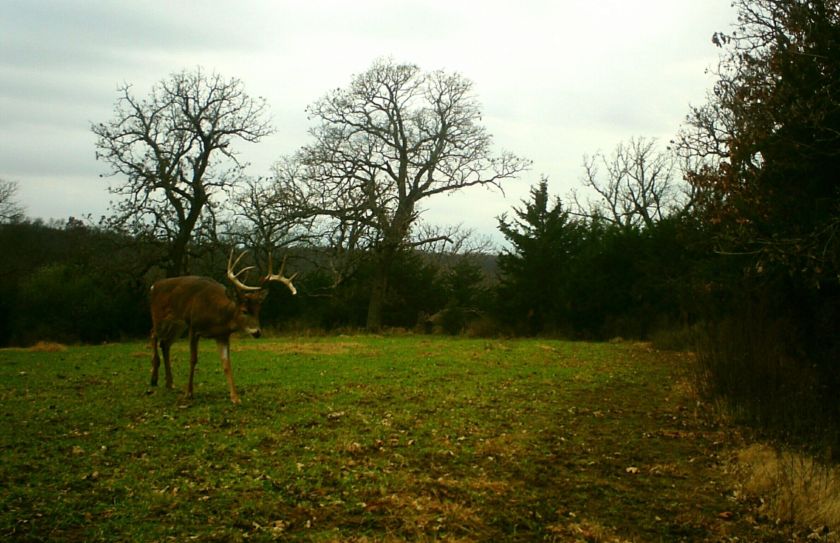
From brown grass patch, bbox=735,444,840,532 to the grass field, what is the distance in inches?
11.1

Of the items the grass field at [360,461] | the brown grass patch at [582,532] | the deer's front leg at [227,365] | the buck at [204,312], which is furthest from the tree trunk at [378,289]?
the brown grass patch at [582,532]

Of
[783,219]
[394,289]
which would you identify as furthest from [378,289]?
[783,219]

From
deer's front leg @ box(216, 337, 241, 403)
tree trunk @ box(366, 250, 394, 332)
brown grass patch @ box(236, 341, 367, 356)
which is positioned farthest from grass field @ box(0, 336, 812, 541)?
tree trunk @ box(366, 250, 394, 332)

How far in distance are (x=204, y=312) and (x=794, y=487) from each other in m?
7.93

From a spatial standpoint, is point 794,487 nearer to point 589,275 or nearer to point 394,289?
point 589,275

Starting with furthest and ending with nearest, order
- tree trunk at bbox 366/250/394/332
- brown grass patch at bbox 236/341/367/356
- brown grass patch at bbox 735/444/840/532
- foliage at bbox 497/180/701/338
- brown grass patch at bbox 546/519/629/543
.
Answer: tree trunk at bbox 366/250/394/332 → foliage at bbox 497/180/701/338 → brown grass patch at bbox 236/341/367/356 → brown grass patch at bbox 735/444/840/532 → brown grass patch at bbox 546/519/629/543

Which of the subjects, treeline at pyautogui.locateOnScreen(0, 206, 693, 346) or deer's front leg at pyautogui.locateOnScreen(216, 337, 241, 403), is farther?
treeline at pyautogui.locateOnScreen(0, 206, 693, 346)

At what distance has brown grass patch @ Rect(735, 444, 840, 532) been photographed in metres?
6.20

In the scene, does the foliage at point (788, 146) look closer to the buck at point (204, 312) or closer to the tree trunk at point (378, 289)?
the buck at point (204, 312)

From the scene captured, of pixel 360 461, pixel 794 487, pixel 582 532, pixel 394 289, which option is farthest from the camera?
pixel 394 289

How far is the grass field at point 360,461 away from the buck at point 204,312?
78 cm

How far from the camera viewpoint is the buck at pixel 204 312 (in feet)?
33.7

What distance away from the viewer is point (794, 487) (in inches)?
261

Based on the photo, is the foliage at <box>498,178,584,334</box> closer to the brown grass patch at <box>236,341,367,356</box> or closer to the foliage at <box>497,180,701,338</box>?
the foliage at <box>497,180,701,338</box>
